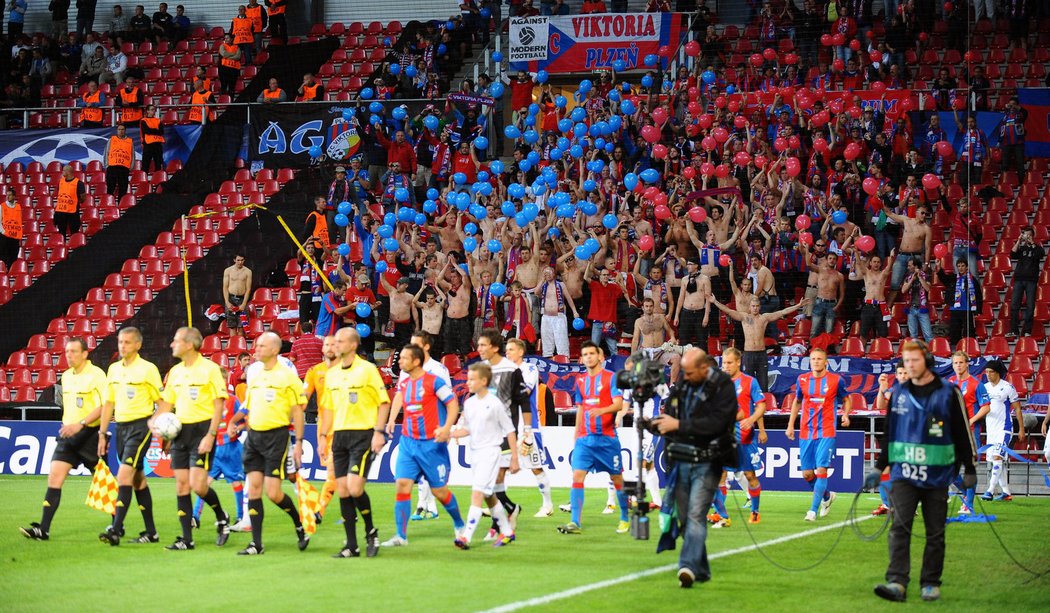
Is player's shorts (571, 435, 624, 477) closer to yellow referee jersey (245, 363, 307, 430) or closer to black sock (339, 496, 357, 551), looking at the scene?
black sock (339, 496, 357, 551)

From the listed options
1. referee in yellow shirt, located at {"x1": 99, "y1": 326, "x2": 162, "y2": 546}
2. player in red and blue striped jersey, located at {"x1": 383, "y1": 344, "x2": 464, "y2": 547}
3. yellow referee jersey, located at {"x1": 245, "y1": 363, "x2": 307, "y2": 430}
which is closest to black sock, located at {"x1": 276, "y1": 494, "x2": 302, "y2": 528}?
yellow referee jersey, located at {"x1": 245, "y1": 363, "x2": 307, "y2": 430}

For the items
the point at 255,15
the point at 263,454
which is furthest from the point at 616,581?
the point at 255,15

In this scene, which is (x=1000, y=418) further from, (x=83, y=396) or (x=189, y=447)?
(x=83, y=396)

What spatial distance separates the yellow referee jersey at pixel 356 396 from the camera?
471 inches

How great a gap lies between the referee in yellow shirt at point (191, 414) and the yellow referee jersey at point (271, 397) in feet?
1.57

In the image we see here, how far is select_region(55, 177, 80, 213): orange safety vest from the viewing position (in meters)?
28.2

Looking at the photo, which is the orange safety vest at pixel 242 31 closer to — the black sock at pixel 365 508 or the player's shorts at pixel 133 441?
the player's shorts at pixel 133 441

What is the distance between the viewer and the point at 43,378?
81.5 ft

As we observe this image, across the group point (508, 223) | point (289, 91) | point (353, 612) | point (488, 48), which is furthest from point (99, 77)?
point (353, 612)

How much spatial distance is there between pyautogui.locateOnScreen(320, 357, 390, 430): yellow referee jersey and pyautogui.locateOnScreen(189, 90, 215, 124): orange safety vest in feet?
59.9

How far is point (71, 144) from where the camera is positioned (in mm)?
29922

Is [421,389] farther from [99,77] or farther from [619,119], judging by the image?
[99,77]

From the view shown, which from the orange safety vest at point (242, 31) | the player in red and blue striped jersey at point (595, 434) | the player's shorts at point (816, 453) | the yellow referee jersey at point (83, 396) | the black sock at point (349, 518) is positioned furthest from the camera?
the orange safety vest at point (242, 31)

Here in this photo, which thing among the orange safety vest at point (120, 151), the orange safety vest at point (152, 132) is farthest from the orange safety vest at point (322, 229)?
the orange safety vest at point (120, 151)
